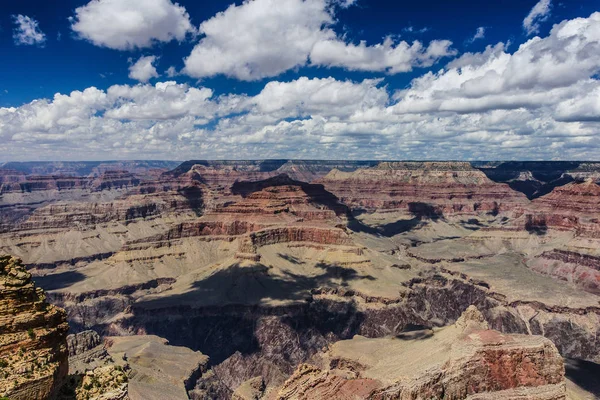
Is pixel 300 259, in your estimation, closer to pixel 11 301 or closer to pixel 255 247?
pixel 255 247

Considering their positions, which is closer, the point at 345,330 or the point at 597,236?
the point at 345,330

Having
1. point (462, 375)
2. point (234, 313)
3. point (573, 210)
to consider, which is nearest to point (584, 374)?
point (462, 375)

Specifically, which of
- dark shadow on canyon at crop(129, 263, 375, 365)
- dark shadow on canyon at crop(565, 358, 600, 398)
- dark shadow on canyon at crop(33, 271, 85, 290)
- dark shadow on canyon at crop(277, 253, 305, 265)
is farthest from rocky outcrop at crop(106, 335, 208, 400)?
dark shadow on canyon at crop(565, 358, 600, 398)

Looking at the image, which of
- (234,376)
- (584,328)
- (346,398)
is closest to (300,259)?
(234,376)

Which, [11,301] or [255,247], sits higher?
[11,301]

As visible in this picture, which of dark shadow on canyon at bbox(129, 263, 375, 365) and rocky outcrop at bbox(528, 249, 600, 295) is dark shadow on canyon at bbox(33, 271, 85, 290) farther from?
rocky outcrop at bbox(528, 249, 600, 295)

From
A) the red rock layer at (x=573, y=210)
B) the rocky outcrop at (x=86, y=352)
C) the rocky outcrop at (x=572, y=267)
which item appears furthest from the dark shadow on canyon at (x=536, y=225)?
the rocky outcrop at (x=86, y=352)

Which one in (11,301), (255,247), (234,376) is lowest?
(234,376)
